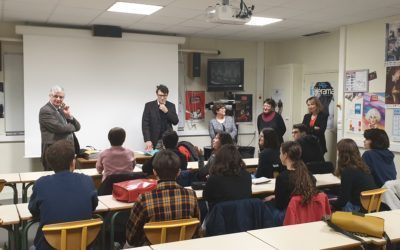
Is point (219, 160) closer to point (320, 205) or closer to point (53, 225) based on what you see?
point (320, 205)

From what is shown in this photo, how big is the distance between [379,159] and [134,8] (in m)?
3.45

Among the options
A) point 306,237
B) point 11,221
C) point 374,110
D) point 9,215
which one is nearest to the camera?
point 306,237

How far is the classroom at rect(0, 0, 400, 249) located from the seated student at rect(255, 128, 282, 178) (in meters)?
1.77

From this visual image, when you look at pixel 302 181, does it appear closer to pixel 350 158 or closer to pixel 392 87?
pixel 350 158

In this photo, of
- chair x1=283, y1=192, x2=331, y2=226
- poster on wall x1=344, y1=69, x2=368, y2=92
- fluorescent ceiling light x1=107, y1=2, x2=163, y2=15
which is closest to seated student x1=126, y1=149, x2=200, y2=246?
chair x1=283, y1=192, x2=331, y2=226

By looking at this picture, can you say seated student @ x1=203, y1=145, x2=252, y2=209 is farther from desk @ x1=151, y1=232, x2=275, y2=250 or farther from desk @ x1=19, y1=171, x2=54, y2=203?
desk @ x1=19, y1=171, x2=54, y2=203

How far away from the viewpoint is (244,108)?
26.3 feet

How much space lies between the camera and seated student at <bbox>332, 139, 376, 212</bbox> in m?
3.35

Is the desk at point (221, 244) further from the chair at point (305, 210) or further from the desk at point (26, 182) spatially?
the desk at point (26, 182)

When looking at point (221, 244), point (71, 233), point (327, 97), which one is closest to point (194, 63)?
point (327, 97)

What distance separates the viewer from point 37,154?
20.0 feet

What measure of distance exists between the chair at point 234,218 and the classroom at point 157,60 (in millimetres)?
2892

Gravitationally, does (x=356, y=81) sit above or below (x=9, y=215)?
above

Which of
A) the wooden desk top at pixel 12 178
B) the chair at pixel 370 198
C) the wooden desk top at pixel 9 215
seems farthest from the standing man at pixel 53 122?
the chair at pixel 370 198
